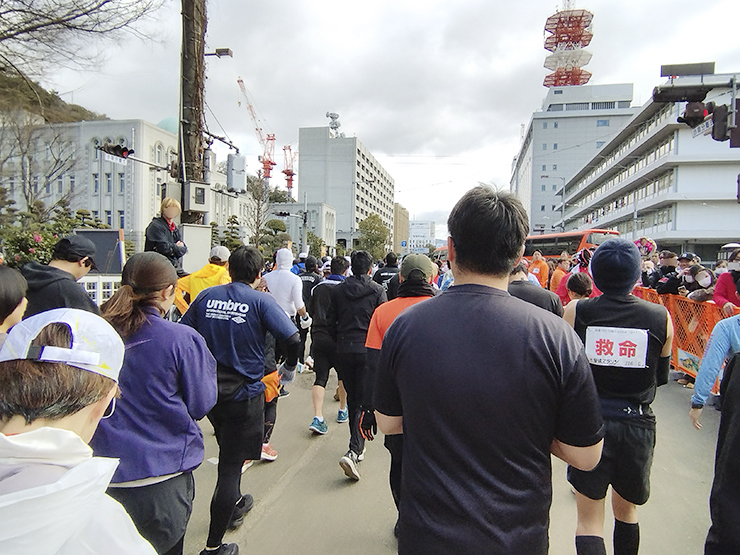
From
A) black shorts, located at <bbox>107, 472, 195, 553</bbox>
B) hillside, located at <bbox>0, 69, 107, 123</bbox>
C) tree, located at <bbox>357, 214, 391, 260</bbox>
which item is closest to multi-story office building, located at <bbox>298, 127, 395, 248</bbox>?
tree, located at <bbox>357, 214, 391, 260</bbox>

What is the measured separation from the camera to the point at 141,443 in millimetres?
1938

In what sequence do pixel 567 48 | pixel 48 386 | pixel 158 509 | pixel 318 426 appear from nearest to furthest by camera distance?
pixel 48 386 < pixel 158 509 < pixel 318 426 < pixel 567 48

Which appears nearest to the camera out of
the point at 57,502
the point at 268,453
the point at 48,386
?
the point at 57,502

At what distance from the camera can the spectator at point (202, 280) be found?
4605 mm

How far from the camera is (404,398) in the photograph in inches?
61.6

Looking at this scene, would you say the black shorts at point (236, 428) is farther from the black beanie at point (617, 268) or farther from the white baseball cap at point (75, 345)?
the black beanie at point (617, 268)

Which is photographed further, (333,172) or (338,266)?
(333,172)

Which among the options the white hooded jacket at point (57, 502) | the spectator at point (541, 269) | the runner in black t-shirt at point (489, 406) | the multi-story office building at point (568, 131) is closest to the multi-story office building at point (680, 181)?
the spectator at point (541, 269)

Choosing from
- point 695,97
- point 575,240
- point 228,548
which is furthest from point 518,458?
point 575,240

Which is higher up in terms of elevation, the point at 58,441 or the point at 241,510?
the point at 58,441

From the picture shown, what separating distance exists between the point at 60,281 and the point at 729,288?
8.01 m

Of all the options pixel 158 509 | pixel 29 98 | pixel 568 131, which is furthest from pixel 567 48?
pixel 158 509

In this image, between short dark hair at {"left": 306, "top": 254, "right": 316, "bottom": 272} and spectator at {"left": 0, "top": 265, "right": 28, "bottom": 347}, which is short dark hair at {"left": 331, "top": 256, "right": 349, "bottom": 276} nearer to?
short dark hair at {"left": 306, "top": 254, "right": 316, "bottom": 272}

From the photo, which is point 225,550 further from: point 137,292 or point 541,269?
point 541,269
